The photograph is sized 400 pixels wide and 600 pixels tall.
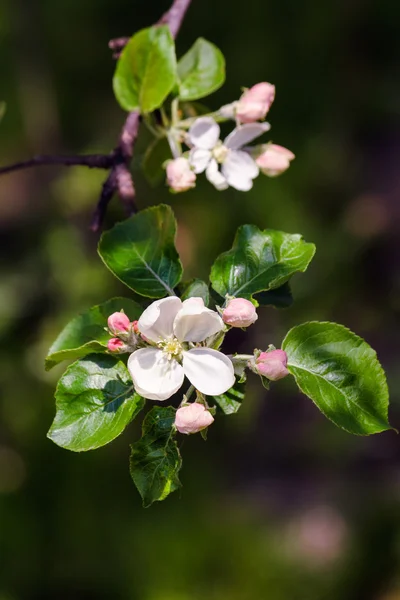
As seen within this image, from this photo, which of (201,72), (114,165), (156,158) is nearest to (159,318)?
(114,165)

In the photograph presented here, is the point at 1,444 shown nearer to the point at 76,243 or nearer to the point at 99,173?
the point at 76,243

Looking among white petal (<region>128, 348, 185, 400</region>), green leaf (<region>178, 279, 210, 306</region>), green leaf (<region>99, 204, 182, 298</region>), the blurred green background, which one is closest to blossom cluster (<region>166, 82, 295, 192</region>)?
green leaf (<region>99, 204, 182, 298</region>)

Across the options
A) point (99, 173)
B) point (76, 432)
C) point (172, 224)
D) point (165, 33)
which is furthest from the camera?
point (99, 173)

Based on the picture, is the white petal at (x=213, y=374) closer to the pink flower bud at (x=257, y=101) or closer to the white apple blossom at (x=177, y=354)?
the white apple blossom at (x=177, y=354)

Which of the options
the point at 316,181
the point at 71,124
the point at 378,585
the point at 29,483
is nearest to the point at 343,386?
the point at 29,483

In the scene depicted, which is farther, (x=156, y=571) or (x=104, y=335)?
(x=156, y=571)

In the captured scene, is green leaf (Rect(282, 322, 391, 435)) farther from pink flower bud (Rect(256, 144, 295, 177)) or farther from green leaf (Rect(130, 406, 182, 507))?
pink flower bud (Rect(256, 144, 295, 177))
